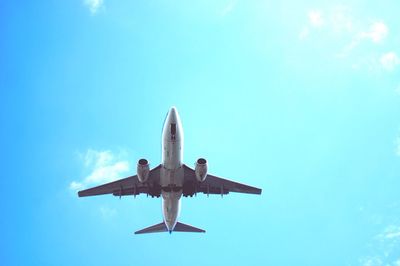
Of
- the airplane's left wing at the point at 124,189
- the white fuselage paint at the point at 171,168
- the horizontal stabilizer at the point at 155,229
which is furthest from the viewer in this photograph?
the horizontal stabilizer at the point at 155,229

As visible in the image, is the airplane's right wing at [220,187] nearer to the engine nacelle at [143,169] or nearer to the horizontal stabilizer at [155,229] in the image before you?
the horizontal stabilizer at [155,229]

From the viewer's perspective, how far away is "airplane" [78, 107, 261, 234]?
32.0 m

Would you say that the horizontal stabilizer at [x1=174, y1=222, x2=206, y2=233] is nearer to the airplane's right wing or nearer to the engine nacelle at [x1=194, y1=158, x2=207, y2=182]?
the airplane's right wing

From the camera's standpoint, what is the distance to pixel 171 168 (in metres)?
33.7

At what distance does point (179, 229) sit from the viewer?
39.6 metres

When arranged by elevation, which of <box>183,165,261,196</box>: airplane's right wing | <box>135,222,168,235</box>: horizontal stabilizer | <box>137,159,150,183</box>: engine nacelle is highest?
<box>183,165,261,196</box>: airplane's right wing

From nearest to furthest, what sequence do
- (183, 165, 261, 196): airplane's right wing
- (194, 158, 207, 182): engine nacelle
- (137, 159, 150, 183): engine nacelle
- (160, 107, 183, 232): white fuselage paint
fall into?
(160, 107, 183, 232): white fuselage paint
(137, 159, 150, 183): engine nacelle
(194, 158, 207, 182): engine nacelle
(183, 165, 261, 196): airplane's right wing

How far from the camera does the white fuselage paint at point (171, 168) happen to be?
31.4 m

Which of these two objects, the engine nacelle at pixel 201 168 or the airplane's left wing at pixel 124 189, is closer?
the engine nacelle at pixel 201 168

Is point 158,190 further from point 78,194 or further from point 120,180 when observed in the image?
point 78,194

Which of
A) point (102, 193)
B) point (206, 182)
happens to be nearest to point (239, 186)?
point (206, 182)

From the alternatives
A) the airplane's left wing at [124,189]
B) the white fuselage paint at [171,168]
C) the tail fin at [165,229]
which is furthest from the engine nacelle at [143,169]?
the tail fin at [165,229]

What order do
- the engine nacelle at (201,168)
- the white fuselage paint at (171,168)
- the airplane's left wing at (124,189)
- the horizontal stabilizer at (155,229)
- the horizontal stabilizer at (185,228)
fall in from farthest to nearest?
the horizontal stabilizer at (185,228)
the horizontal stabilizer at (155,229)
the airplane's left wing at (124,189)
the engine nacelle at (201,168)
the white fuselage paint at (171,168)

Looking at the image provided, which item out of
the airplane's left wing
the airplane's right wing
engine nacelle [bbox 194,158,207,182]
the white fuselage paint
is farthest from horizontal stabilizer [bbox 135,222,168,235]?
engine nacelle [bbox 194,158,207,182]
